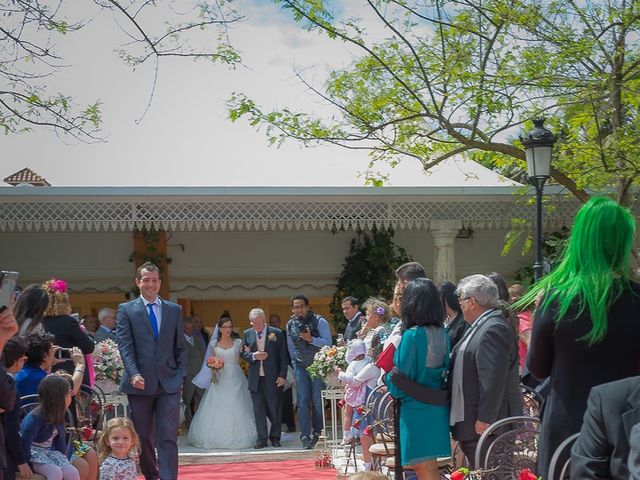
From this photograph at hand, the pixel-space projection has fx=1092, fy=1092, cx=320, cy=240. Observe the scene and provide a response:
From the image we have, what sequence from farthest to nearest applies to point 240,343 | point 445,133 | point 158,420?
point 240,343 < point 445,133 < point 158,420

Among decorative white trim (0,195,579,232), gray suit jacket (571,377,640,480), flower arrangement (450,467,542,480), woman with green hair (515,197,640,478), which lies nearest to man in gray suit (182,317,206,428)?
decorative white trim (0,195,579,232)

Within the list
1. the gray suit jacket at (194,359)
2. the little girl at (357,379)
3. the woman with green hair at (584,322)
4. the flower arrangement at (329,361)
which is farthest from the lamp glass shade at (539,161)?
the gray suit jacket at (194,359)

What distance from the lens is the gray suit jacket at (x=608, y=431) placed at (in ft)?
10.8

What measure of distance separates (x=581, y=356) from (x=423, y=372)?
2324mm

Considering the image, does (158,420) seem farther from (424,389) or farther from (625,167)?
(625,167)

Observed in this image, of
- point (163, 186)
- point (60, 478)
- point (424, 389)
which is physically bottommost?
point (60, 478)

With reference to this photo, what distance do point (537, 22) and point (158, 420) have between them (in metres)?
6.86

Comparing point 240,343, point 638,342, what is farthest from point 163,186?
point 638,342

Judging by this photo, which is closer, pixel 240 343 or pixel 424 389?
pixel 424 389

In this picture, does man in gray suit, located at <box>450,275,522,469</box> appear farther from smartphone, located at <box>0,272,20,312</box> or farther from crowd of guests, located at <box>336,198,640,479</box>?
smartphone, located at <box>0,272,20,312</box>

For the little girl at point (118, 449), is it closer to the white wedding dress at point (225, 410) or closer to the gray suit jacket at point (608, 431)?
the gray suit jacket at point (608, 431)

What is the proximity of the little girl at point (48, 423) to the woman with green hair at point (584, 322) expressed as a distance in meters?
3.67

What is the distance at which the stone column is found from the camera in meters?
17.1

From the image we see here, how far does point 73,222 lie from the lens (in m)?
16.5
